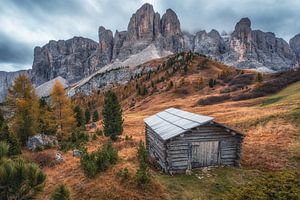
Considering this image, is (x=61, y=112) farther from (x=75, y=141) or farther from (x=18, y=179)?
(x=18, y=179)

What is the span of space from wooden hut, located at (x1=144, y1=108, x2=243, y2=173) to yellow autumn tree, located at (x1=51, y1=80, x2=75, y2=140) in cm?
1732

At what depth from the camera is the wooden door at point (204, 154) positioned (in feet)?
60.6

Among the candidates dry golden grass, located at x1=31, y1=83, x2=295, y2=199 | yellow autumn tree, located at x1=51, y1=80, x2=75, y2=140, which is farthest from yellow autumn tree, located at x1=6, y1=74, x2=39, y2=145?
dry golden grass, located at x1=31, y1=83, x2=295, y2=199

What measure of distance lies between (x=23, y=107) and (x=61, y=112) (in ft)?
20.2

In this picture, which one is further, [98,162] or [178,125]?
[178,125]

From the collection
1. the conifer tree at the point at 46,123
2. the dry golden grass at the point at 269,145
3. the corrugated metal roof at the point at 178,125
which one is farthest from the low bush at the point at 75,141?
the dry golden grass at the point at 269,145

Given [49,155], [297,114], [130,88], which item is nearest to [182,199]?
[49,155]

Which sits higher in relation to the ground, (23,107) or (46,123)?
(23,107)

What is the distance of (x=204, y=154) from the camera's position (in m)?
18.8

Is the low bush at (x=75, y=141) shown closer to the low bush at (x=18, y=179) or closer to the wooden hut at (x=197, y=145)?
the wooden hut at (x=197, y=145)

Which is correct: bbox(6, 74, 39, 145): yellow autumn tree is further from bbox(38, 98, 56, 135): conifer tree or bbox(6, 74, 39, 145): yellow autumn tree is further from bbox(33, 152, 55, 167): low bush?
bbox(33, 152, 55, 167): low bush

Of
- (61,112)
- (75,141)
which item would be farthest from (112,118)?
(61,112)

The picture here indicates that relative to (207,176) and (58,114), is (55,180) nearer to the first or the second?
(207,176)

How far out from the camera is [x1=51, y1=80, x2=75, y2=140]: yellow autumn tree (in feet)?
106
